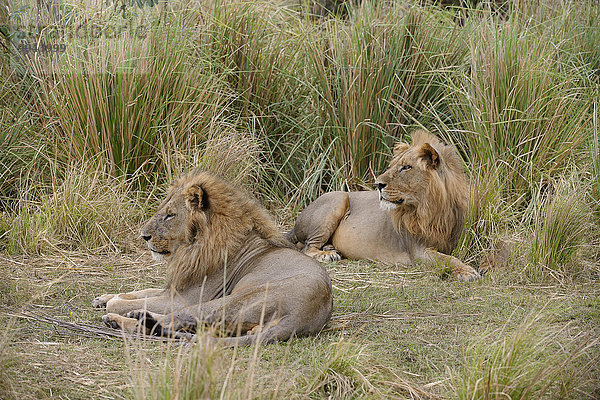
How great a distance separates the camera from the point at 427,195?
5.96 m

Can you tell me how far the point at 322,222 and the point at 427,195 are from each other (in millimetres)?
1000

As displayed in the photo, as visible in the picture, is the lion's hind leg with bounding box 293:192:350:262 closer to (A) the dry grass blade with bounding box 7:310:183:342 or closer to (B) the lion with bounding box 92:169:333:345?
(B) the lion with bounding box 92:169:333:345

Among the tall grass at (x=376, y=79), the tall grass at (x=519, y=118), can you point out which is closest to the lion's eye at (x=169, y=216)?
the tall grass at (x=519, y=118)

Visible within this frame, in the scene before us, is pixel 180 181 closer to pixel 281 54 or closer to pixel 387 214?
pixel 387 214

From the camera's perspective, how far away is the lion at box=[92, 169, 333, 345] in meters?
4.17

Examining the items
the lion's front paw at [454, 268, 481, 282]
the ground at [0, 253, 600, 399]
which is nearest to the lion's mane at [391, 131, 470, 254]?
the ground at [0, 253, 600, 399]

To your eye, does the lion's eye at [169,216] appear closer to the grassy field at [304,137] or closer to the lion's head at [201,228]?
the lion's head at [201,228]

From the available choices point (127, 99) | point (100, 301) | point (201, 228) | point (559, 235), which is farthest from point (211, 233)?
point (127, 99)

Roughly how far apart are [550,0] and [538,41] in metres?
1.85

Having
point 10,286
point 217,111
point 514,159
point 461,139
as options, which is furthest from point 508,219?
point 10,286

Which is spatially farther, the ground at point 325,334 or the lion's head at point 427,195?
the lion's head at point 427,195

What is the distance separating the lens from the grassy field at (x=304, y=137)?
493 centimetres

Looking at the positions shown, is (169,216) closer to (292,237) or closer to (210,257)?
(210,257)

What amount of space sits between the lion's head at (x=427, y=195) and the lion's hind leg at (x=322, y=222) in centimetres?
65
